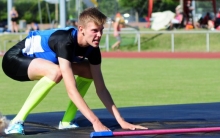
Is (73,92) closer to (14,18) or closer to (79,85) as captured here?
(79,85)

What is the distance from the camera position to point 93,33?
4.50 m

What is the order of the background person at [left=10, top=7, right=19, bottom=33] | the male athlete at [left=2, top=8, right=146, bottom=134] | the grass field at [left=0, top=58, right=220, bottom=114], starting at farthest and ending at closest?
the background person at [left=10, top=7, right=19, bottom=33] < the grass field at [left=0, top=58, right=220, bottom=114] < the male athlete at [left=2, top=8, right=146, bottom=134]

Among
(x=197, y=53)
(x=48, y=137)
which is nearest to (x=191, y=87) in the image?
(x=48, y=137)

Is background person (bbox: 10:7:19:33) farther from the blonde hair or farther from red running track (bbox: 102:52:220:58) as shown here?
the blonde hair

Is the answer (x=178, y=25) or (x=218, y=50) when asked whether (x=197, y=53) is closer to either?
(x=218, y=50)

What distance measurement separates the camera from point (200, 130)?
14.8 ft

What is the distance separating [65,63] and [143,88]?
5387mm

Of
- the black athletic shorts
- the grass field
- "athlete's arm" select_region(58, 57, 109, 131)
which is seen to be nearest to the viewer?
"athlete's arm" select_region(58, 57, 109, 131)

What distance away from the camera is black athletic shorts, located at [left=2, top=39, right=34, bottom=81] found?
489cm

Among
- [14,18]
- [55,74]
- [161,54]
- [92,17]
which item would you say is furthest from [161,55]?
[92,17]

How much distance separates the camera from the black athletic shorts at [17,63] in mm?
4895

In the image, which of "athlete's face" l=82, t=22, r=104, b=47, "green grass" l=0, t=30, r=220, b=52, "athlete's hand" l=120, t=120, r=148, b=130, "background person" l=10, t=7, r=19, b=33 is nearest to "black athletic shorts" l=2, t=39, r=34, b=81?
"athlete's face" l=82, t=22, r=104, b=47

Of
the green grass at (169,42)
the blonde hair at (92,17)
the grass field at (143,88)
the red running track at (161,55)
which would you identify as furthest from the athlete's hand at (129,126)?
the green grass at (169,42)

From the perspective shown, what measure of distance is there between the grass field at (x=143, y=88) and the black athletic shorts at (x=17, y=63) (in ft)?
7.47
